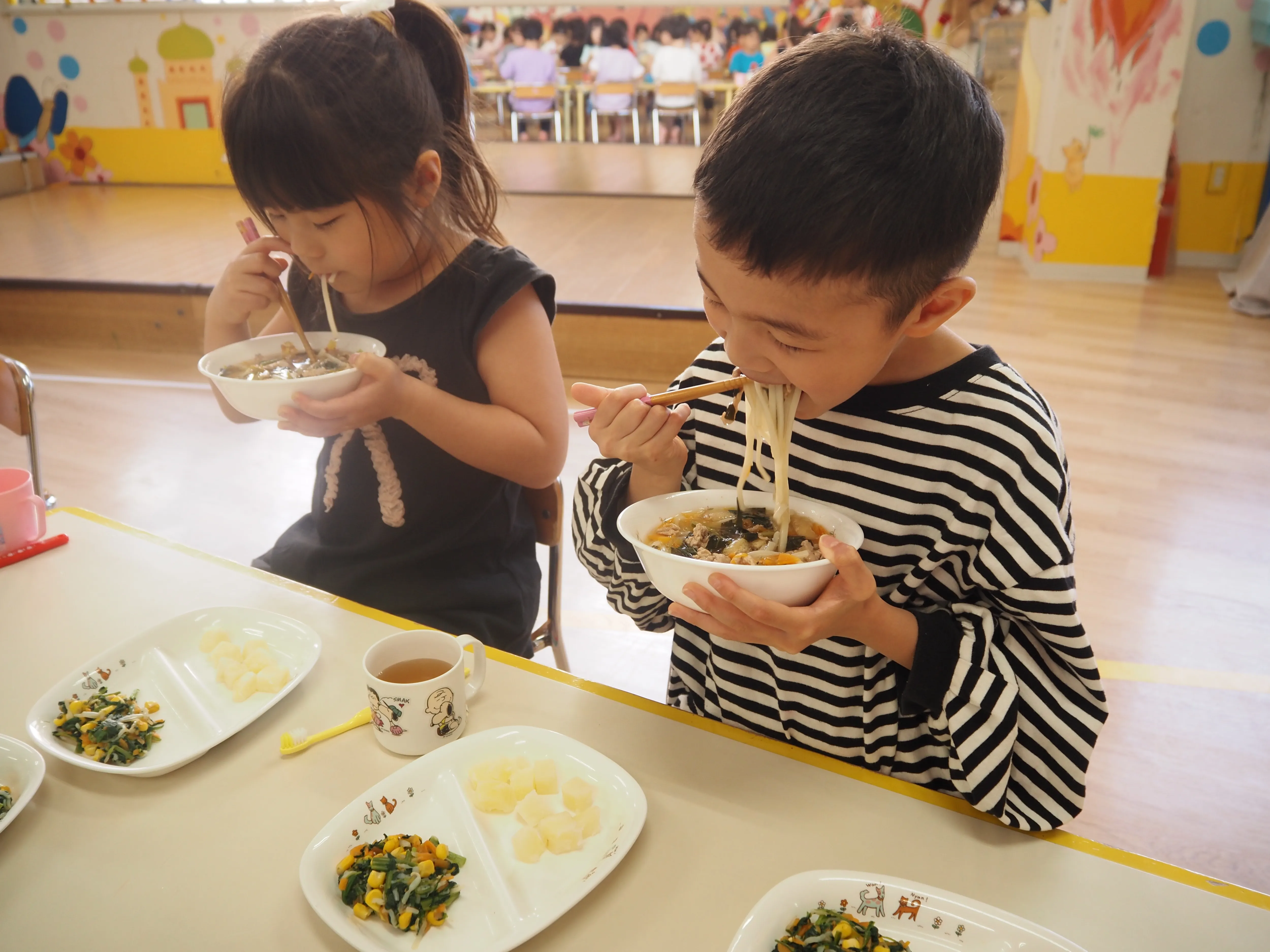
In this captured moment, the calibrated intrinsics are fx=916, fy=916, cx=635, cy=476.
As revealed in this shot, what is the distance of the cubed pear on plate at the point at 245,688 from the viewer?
968 mm

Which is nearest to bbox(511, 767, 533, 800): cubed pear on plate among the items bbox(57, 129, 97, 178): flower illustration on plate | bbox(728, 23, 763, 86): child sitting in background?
bbox(728, 23, 763, 86): child sitting in background

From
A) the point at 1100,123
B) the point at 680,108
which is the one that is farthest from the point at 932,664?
the point at 680,108

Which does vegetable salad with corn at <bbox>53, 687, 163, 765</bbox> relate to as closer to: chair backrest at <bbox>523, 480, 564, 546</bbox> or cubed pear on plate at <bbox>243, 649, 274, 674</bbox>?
cubed pear on plate at <bbox>243, 649, 274, 674</bbox>

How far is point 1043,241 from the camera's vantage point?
Result: 16.6 ft

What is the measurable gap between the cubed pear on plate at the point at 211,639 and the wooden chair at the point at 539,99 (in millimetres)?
6012

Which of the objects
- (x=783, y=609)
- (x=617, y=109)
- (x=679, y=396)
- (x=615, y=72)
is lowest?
Answer: (x=783, y=609)

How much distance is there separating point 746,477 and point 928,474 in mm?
191

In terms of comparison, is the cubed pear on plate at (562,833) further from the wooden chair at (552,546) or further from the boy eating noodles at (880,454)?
the wooden chair at (552,546)

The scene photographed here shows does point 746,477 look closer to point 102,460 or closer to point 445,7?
point 102,460

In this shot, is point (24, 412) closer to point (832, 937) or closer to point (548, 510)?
point (548, 510)

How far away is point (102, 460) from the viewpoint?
334cm

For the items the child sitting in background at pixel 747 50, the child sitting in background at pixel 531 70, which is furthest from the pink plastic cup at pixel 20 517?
the child sitting in background at pixel 531 70

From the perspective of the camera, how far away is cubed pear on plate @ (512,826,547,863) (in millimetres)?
783

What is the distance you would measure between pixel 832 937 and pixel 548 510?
95cm
